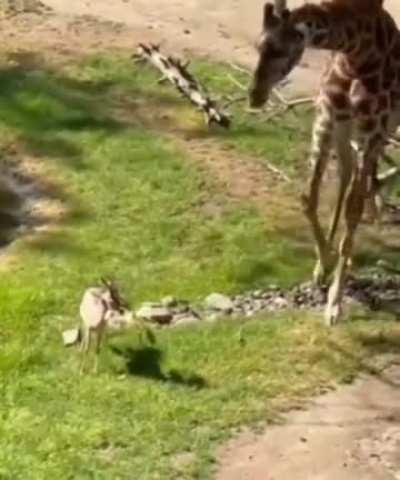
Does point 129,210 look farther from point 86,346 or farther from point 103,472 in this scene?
point 103,472

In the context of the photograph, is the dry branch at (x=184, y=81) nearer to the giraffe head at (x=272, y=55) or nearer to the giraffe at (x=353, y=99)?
the giraffe at (x=353, y=99)

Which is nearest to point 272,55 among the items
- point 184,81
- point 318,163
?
point 318,163

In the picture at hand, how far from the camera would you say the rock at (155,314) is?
28.7ft

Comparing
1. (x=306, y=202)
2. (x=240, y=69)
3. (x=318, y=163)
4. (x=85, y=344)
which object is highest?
(x=318, y=163)

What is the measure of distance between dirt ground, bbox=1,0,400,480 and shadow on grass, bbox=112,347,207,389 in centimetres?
61

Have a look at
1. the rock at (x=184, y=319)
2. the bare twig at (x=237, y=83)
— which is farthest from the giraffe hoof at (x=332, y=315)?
the bare twig at (x=237, y=83)

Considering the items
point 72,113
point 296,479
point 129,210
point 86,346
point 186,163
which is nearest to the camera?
point 296,479

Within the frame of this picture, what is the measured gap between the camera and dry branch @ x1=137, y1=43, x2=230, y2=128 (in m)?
11.4

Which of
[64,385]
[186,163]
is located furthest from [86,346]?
[186,163]

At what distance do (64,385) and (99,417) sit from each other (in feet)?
1.33

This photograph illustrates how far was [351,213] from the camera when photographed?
8500mm

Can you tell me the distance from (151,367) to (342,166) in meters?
1.62

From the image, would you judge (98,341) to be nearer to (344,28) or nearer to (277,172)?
(344,28)

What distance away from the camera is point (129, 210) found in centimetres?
1041
